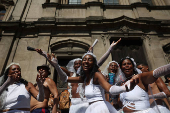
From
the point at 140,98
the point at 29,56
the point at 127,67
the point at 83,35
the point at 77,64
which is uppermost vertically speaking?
the point at 83,35

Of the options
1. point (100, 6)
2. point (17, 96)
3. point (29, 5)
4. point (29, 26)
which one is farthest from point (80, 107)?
point (29, 5)

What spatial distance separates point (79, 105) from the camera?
3.04m

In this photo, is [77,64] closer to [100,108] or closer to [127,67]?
[127,67]

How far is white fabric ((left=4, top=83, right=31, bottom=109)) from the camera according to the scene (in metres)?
2.25

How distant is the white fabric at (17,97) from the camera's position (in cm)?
225

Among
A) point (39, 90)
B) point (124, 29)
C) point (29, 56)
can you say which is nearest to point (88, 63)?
point (39, 90)

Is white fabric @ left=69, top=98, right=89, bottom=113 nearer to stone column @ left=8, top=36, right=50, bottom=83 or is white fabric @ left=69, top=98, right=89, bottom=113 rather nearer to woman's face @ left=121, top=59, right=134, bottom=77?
woman's face @ left=121, top=59, right=134, bottom=77

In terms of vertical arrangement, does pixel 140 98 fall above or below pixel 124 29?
below

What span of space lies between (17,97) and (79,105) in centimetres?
148

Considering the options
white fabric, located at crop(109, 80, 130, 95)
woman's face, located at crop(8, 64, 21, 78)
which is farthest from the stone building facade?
white fabric, located at crop(109, 80, 130, 95)

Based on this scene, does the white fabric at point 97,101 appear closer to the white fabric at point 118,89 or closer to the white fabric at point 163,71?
the white fabric at point 118,89

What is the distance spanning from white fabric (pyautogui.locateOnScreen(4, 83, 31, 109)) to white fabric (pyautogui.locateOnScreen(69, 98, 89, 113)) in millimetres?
1152

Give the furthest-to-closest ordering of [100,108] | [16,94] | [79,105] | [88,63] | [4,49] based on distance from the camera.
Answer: [4,49] → [79,105] → [16,94] → [88,63] → [100,108]

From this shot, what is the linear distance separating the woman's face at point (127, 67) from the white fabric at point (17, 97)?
83.5 inches
